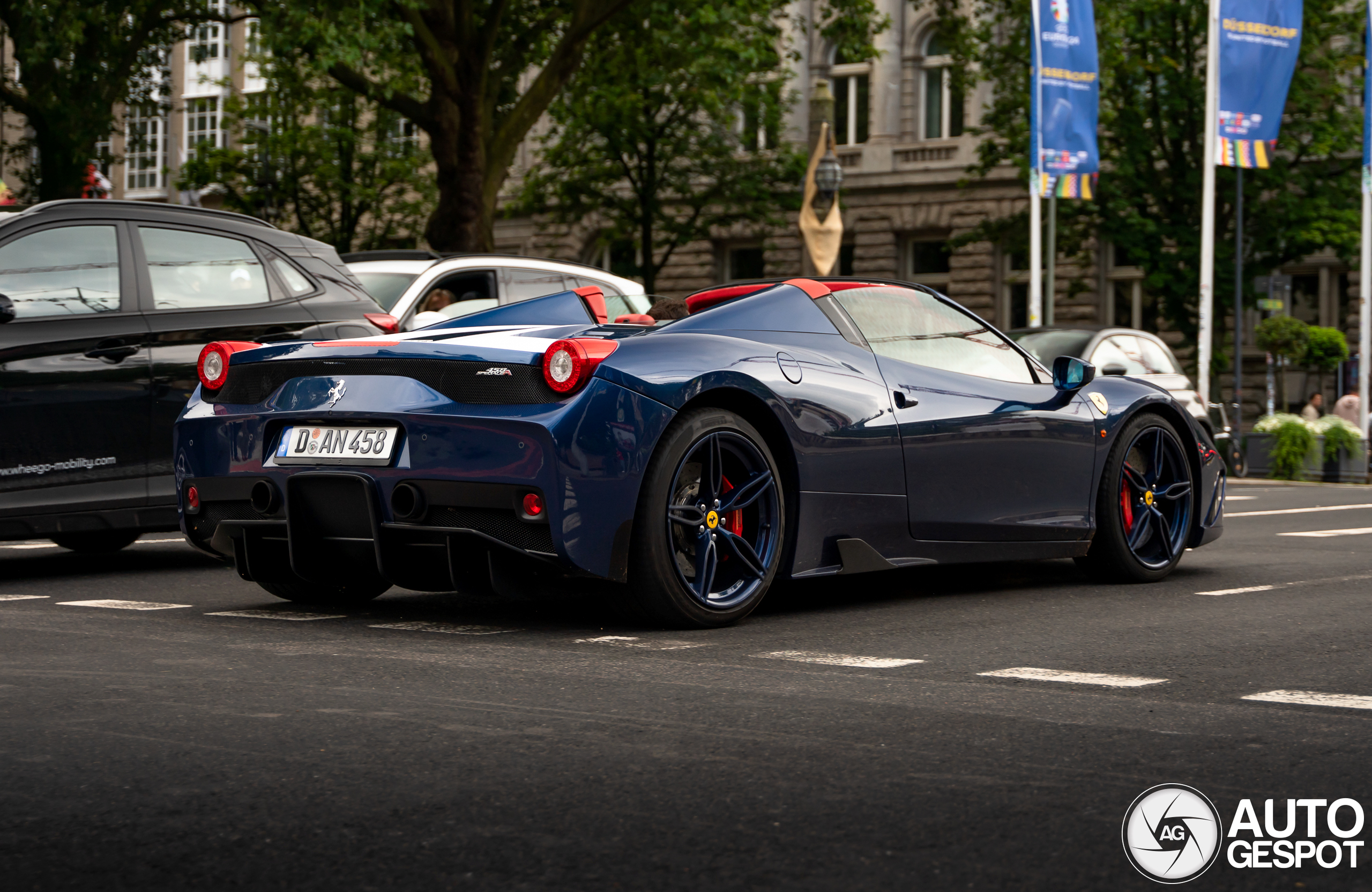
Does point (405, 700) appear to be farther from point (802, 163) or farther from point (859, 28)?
point (802, 163)

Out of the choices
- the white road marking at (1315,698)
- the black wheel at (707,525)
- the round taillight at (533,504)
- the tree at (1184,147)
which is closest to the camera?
the white road marking at (1315,698)

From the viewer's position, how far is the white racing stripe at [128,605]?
6.62m

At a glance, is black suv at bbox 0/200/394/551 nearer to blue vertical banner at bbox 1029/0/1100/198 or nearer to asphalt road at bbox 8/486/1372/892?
asphalt road at bbox 8/486/1372/892

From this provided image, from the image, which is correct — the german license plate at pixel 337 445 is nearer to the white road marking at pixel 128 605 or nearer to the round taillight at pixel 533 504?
the round taillight at pixel 533 504

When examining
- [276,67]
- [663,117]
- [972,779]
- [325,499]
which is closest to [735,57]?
[276,67]

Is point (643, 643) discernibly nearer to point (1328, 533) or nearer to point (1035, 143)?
point (1328, 533)

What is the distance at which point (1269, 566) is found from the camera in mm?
8625

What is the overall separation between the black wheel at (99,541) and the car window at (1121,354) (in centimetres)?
974

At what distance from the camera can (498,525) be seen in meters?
5.59

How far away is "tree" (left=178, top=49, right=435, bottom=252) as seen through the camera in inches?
1583

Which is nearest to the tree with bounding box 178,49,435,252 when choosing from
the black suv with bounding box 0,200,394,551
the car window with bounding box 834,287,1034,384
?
the black suv with bounding box 0,200,394,551

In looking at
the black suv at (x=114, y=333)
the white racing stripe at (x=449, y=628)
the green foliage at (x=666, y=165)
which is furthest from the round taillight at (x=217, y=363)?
the green foliage at (x=666, y=165)

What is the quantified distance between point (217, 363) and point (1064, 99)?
1880 centimetres

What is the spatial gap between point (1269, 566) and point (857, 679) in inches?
172
